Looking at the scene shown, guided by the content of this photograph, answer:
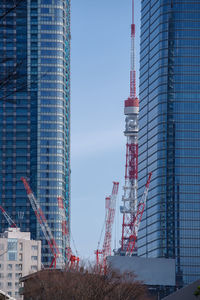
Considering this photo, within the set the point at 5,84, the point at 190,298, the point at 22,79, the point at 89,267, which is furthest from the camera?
the point at 89,267

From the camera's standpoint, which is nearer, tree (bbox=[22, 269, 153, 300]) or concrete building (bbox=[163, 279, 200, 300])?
concrete building (bbox=[163, 279, 200, 300])

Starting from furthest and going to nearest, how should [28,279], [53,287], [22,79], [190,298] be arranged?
[28,279]
[53,287]
[190,298]
[22,79]

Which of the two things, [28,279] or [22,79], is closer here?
[22,79]

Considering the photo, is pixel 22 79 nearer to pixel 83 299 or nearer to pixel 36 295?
pixel 83 299

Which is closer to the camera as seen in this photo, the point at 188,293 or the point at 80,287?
the point at 188,293

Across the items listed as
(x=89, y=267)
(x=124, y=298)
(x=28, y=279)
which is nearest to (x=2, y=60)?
(x=124, y=298)

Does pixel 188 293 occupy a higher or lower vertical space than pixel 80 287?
lower

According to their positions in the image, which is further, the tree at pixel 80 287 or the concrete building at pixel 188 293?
the tree at pixel 80 287

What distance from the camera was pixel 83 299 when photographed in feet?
356

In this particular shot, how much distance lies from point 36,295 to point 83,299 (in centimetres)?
2574

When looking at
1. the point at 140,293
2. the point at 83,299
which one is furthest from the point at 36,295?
the point at 83,299

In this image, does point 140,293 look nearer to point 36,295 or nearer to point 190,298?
point 36,295

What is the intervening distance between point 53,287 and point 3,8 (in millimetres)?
105078

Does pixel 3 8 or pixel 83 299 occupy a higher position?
pixel 3 8
